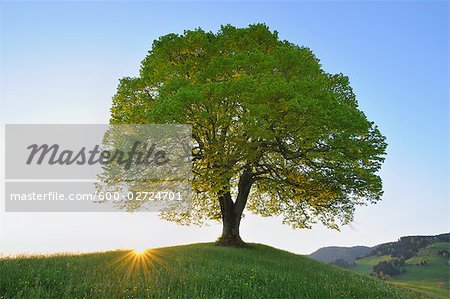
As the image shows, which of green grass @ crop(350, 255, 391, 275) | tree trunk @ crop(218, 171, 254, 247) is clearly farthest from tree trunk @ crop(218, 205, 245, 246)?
green grass @ crop(350, 255, 391, 275)

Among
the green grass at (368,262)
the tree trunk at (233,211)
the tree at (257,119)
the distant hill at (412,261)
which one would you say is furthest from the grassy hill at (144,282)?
the green grass at (368,262)

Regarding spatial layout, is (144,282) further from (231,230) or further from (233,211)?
(233,211)

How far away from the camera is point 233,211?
94.4ft

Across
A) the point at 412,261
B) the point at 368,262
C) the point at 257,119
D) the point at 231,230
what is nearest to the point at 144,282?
the point at 257,119

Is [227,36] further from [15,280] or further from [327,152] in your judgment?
[15,280]

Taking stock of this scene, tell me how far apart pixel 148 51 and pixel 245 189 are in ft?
42.4

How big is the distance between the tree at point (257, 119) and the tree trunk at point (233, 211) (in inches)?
3.1

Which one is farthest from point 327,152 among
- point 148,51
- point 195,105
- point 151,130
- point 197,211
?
point 148,51

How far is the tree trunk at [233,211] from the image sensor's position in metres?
28.1

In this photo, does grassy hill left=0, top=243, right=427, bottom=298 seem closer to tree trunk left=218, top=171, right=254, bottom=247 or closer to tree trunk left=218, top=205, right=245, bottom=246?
tree trunk left=218, top=205, right=245, bottom=246

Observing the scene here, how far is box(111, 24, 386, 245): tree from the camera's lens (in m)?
20.5

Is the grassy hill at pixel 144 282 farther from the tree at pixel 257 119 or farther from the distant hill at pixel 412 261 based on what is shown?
the distant hill at pixel 412 261

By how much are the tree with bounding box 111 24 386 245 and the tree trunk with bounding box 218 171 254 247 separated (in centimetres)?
8

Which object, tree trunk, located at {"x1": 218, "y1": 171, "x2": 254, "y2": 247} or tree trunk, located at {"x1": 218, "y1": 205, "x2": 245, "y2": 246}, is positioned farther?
tree trunk, located at {"x1": 218, "y1": 171, "x2": 254, "y2": 247}
